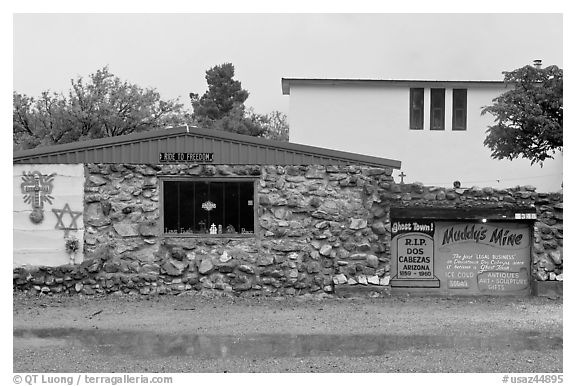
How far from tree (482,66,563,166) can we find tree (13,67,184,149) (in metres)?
20.3

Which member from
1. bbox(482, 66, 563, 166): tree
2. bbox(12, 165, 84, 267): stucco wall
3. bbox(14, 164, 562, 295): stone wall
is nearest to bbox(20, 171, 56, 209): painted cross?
bbox(12, 165, 84, 267): stucco wall

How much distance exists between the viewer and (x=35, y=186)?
13836mm

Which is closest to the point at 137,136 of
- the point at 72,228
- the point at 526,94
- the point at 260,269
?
the point at 72,228

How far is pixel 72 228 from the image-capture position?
13.9 metres

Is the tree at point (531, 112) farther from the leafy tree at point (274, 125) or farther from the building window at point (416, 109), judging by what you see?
the leafy tree at point (274, 125)

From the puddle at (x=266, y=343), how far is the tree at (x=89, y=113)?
25.3 meters

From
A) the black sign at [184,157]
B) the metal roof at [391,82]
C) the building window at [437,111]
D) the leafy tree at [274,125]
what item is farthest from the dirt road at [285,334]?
the leafy tree at [274,125]

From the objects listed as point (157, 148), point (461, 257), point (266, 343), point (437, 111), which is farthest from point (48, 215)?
point (437, 111)

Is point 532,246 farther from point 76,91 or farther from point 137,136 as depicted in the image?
point 76,91

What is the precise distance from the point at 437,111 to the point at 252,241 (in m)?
20.6

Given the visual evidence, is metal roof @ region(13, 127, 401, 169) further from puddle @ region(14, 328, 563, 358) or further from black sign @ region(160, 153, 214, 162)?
puddle @ region(14, 328, 563, 358)

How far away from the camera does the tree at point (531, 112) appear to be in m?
24.3

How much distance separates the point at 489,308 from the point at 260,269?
4.22 meters

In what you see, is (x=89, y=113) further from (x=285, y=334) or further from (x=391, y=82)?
(x=285, y=334)
